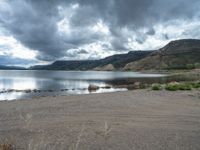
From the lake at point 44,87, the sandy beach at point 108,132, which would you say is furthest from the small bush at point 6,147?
the lake at point 44,87

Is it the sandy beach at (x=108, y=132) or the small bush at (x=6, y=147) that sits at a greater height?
the small bush at (x=6, y=147)

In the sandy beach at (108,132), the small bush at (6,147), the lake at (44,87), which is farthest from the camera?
the lake at (44,87)

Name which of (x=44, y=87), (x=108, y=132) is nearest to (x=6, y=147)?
(x=108, y=132)

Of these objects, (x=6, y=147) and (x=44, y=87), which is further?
(x=44, y=87)

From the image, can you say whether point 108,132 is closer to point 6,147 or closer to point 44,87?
point 6,147

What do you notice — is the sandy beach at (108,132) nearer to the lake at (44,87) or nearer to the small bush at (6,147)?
the small bush at (6,147)

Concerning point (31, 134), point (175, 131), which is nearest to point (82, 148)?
point (31, 134)

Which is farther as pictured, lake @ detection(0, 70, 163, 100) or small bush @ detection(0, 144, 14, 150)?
lake @ detection(0, 70, 163, 100)

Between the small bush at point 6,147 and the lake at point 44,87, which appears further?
the lake at point 44,87

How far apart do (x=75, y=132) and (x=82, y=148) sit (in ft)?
5.48

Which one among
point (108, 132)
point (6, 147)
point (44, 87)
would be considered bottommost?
point (6, 147)

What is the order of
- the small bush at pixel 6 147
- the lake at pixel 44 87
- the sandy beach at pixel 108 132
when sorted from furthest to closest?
1. the lake at pixel 44 87
2. the sandy beach at pixel 108 132
3. the small bush at pixel 6 147


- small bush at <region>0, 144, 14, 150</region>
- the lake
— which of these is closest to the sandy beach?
small bush at <region>0, 144, 14, 150</region>

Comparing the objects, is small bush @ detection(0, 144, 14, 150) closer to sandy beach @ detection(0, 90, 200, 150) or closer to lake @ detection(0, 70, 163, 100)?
sandy beach @ detection(0, 90, 200, 150)
